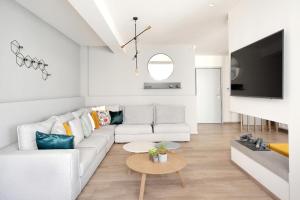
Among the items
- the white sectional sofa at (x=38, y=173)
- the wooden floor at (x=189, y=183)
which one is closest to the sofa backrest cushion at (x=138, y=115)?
the wooden floor at (x=189, y=183)

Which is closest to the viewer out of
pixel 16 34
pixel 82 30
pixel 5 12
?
pixel 5 12

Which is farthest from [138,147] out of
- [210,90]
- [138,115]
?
[210,90]

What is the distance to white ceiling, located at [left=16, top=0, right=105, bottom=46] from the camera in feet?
8.82

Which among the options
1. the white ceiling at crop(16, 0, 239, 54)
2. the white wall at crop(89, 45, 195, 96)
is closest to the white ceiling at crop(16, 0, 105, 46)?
the white ceiling at crop(16, 0, 239, 54)

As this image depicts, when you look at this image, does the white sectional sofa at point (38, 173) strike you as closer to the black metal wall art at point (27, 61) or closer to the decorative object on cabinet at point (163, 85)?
the black metal wall art at point (27, 61)

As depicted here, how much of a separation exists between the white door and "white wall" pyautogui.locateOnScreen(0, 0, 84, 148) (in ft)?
14.6

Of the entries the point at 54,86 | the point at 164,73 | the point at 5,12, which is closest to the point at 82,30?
the point at 54,86

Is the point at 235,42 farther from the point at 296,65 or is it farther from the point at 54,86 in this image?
the point at 54,86

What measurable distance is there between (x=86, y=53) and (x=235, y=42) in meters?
3.92

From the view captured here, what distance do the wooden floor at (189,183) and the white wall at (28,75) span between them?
4.22 feet

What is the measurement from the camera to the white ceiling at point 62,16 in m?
2.69

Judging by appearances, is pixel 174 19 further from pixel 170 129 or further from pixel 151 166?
pixel 151 166

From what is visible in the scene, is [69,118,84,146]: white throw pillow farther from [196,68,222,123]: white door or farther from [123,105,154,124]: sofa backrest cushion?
[196,68,222,123]: white door

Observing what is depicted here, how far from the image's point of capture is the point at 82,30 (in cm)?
396
